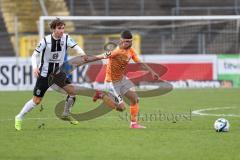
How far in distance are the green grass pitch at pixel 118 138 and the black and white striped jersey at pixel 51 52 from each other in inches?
48.4

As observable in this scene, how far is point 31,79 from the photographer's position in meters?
28.3

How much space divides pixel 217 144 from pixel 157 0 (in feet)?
87.3

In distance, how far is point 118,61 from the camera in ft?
48.3

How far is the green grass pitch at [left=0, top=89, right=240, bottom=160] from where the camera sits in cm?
1024

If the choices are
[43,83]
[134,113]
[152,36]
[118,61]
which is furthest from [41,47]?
[152,36]

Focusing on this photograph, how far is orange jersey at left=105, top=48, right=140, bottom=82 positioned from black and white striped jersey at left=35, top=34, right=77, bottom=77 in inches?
45.5

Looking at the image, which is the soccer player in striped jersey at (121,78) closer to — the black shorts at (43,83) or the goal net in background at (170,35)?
the black shorts at (43,83)

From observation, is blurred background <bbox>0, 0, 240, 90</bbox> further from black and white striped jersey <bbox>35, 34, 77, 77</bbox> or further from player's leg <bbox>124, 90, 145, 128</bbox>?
black and white striped jersey <bbox>35, 34, 77, 77</bbox>

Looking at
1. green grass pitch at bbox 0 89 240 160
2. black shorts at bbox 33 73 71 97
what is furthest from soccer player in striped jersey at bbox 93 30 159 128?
black shorts at bbox 33 73 71 97

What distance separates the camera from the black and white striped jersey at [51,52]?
1380cm

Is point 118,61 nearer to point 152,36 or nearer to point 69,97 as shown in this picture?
point 69,97

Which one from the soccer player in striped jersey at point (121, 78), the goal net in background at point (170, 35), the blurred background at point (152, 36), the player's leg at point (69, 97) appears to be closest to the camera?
the soccer player in striped jersey at point (121, 78)

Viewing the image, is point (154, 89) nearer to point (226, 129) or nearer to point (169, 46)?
point (169, 46)

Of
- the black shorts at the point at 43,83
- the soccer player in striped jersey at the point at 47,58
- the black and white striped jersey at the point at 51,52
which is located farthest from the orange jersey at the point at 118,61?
the black shorts at the point at 43,83
